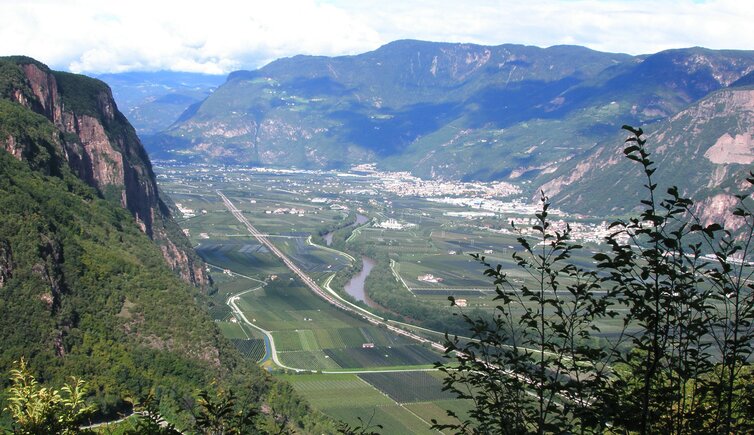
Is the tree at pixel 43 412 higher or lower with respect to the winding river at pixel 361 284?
higher

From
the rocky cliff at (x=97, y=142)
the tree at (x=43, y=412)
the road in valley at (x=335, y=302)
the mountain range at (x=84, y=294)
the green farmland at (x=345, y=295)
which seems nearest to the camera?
the tree at (x=43, y=412)

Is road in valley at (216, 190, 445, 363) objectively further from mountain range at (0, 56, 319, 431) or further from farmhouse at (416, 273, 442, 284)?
mountain range at (0, 56, 319, 431)

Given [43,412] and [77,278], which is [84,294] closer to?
[77,278]

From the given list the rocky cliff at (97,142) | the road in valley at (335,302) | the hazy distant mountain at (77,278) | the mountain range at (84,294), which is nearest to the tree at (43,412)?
the mountain range at (84,294)

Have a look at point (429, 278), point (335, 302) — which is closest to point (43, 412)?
point (335, 302)

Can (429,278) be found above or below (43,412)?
below

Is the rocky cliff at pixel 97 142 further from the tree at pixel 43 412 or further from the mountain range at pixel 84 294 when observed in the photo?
the tree at pixel 43 412

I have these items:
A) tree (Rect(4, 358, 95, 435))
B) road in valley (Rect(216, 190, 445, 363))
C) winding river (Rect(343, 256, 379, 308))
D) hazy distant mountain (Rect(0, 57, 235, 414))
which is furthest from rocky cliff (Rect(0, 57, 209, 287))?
tree (Rect(4, 358, 95, 435))

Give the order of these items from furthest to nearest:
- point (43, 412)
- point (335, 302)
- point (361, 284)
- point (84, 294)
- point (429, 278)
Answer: point (429, 278) < point (361, 284) < point (335, 302) < point (84, 294) < point (43, 412)

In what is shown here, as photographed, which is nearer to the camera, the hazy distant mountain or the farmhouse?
the hazy distant mountain
